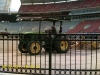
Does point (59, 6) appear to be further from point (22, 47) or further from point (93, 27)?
point (22, 47)

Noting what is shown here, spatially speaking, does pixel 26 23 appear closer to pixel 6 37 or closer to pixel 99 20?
pixel 99 20

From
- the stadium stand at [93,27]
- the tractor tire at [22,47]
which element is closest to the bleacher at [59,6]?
the stadium stand at [93,27]

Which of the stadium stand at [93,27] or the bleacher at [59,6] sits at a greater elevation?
the bleacher at [59,6]

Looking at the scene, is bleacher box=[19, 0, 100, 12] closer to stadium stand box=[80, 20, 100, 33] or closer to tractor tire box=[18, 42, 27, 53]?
stadium stand box=[80, 20, 100, 33]

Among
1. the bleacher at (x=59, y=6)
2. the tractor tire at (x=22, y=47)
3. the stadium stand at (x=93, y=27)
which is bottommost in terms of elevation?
the tractor tire at (x=22, y=47)

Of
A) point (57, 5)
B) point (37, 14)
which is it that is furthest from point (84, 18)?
point (37, 14)

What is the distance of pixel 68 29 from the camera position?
4984 cm

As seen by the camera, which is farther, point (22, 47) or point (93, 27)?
point (93, 27)

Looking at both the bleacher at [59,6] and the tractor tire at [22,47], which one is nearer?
the tractor tire at [22,47]

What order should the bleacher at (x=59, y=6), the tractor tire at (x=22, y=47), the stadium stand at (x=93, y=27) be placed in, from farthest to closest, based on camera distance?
1. the bleacher at (x=59, y=6)
2. the stadium stand at (x=93, y=27)
3. the tractor tire at (x=22, y=47)

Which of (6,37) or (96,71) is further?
(6,37)

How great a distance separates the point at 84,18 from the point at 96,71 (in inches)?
1817

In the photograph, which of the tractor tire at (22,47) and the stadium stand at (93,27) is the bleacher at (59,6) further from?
the tractor tire at (22,47)

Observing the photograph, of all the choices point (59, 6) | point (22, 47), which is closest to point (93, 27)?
point (59, 6)
